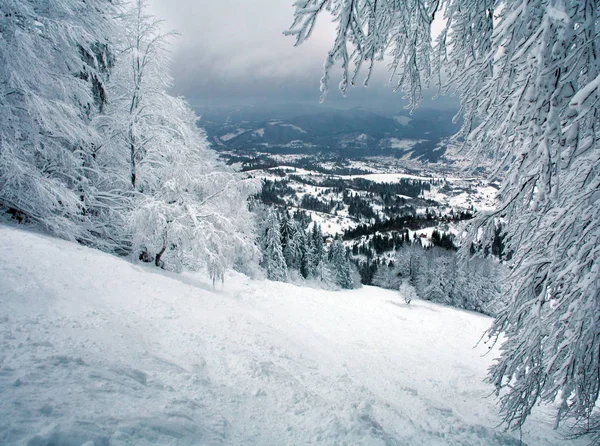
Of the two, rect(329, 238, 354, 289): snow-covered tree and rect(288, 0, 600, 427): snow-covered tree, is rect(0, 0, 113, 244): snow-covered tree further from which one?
rect(329, 238, 354, 289): snow-covered tree

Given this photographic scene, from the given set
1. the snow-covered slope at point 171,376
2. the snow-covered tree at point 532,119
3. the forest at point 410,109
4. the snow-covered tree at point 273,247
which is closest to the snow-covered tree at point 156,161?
the forest at point 410,109

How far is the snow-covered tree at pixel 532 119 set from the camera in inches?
51.3

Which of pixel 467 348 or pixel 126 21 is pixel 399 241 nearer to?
pixel 467 348

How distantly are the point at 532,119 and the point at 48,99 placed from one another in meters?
10.0

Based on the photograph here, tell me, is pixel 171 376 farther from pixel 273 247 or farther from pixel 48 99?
pixel 273 247

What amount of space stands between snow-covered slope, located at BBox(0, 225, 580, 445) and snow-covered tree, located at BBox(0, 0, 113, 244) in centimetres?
108

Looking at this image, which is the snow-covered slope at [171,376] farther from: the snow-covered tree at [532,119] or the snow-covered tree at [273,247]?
the snow-covered tree at [273,247]

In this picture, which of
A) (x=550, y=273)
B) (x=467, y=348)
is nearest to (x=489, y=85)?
(x=550, y=273)

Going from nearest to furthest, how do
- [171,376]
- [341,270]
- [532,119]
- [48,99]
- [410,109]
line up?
1. [532,119]
2. [410,109]
3. [171,376]
4. [48,99]
5. [341,270]

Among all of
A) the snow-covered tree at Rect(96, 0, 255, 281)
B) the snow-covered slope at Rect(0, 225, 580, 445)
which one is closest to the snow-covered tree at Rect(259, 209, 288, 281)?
the snow-covered tree at Rect(96, 0, 255, 281)

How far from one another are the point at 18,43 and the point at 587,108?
32.1ft

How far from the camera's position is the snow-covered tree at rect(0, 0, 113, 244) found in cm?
669

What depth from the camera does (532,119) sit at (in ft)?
4.59

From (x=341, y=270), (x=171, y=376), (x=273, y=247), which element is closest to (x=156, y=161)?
(x=171, y=376)
